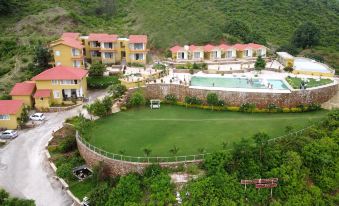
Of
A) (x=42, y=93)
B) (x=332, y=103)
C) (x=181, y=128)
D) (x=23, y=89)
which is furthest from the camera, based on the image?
(x=23, y=89)

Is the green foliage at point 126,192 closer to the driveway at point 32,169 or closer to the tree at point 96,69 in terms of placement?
the driveway at point 32,169

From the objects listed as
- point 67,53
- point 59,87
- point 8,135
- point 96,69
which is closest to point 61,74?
point 59,87

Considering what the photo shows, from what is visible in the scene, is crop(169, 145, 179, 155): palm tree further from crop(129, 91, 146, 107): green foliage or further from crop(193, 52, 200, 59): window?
crop(193, 52, 200, 59): window

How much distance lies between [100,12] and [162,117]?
40.0 m

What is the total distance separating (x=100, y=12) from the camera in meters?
68.9

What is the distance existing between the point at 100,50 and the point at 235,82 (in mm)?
18682

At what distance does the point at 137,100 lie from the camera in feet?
123

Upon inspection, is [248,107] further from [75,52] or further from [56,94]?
[75,52]

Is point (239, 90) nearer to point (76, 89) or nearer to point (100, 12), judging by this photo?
point (76, 89)

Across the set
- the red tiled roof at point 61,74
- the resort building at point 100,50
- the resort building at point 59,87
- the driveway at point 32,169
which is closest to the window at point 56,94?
the resort building at point 59,87

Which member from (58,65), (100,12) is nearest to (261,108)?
(58,65)

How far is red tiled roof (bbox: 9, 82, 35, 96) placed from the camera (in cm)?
3847

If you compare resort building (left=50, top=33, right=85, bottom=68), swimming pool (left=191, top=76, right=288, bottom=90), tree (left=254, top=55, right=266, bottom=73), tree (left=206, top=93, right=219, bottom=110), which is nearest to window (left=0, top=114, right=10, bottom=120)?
resort building (left=50, top=33, right=85, bottom=68)

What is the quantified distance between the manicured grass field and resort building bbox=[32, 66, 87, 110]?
6.29 m
